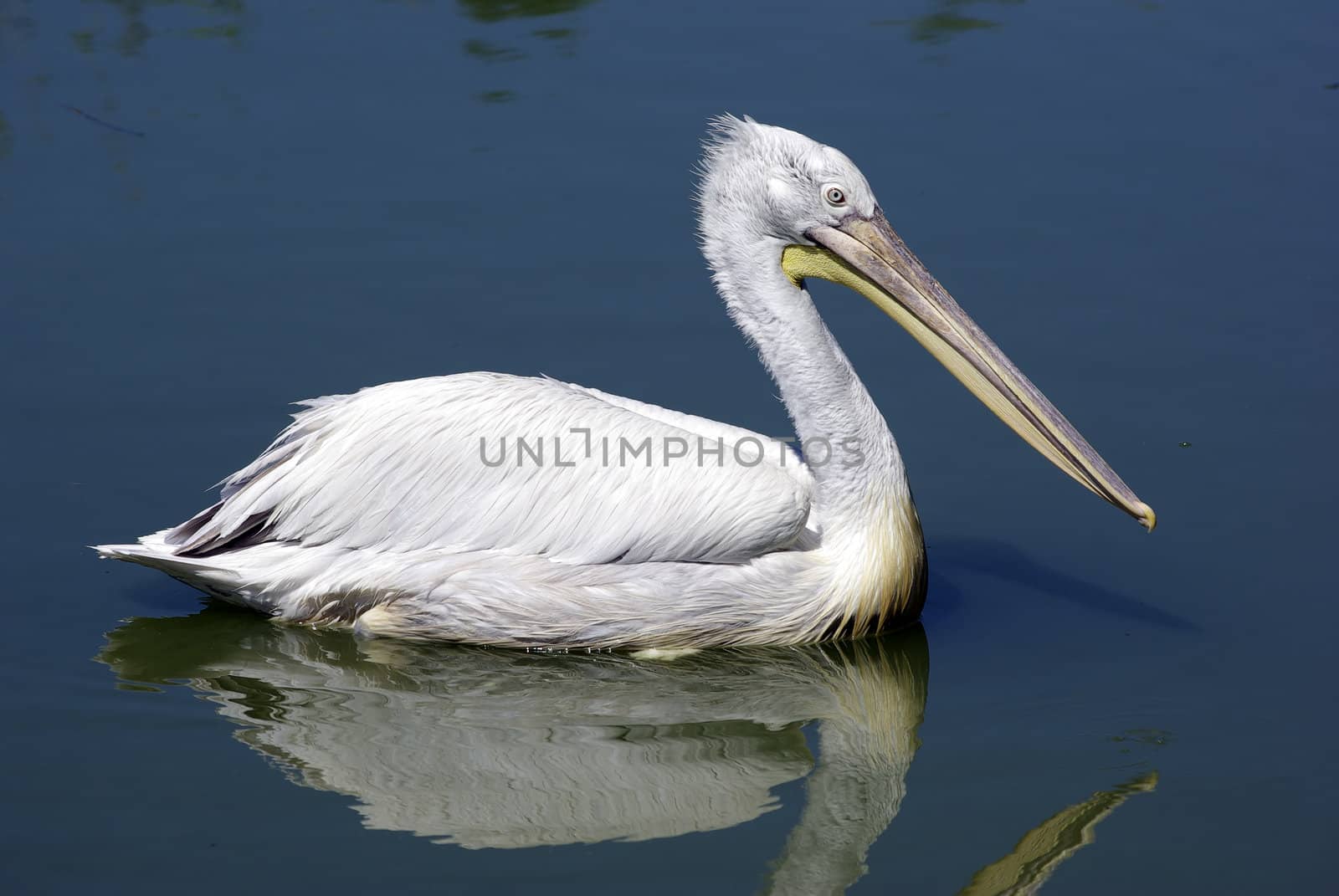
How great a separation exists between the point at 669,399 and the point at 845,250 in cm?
119

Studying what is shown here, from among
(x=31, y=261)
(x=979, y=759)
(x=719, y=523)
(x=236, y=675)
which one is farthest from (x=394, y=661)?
(x=31, y=261)

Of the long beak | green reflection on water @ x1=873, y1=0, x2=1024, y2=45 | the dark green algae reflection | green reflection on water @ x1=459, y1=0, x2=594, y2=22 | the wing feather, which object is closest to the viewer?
the dark green algae reflection

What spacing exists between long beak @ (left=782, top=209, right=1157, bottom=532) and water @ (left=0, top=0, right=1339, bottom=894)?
458mm

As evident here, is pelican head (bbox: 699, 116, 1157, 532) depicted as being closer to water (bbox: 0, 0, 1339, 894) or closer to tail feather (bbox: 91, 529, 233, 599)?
water (bbox: 0, 0, 1339, 894)

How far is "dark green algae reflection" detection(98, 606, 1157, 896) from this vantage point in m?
3.90

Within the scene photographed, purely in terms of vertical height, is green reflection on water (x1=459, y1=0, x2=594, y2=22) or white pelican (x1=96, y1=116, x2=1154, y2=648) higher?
green reflection on water (x1=459, y1=0, x2=594, y2=22)

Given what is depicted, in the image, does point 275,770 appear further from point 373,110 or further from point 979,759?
point 373,110

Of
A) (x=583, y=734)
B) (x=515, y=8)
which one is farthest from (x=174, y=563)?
(x=515, y=8)

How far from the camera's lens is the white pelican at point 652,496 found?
4.69m

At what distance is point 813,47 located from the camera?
27.3 ft

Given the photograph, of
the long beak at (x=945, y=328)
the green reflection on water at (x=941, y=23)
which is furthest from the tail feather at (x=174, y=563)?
the green reflection on water at (x=941, y=23)

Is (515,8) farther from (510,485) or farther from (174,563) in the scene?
(174,563)

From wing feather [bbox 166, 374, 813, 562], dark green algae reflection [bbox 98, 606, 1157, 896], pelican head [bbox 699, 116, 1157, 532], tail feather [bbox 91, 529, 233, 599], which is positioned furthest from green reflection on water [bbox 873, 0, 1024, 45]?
tail feather [bbox 91, 529, 233, 599]

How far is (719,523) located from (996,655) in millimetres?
886
